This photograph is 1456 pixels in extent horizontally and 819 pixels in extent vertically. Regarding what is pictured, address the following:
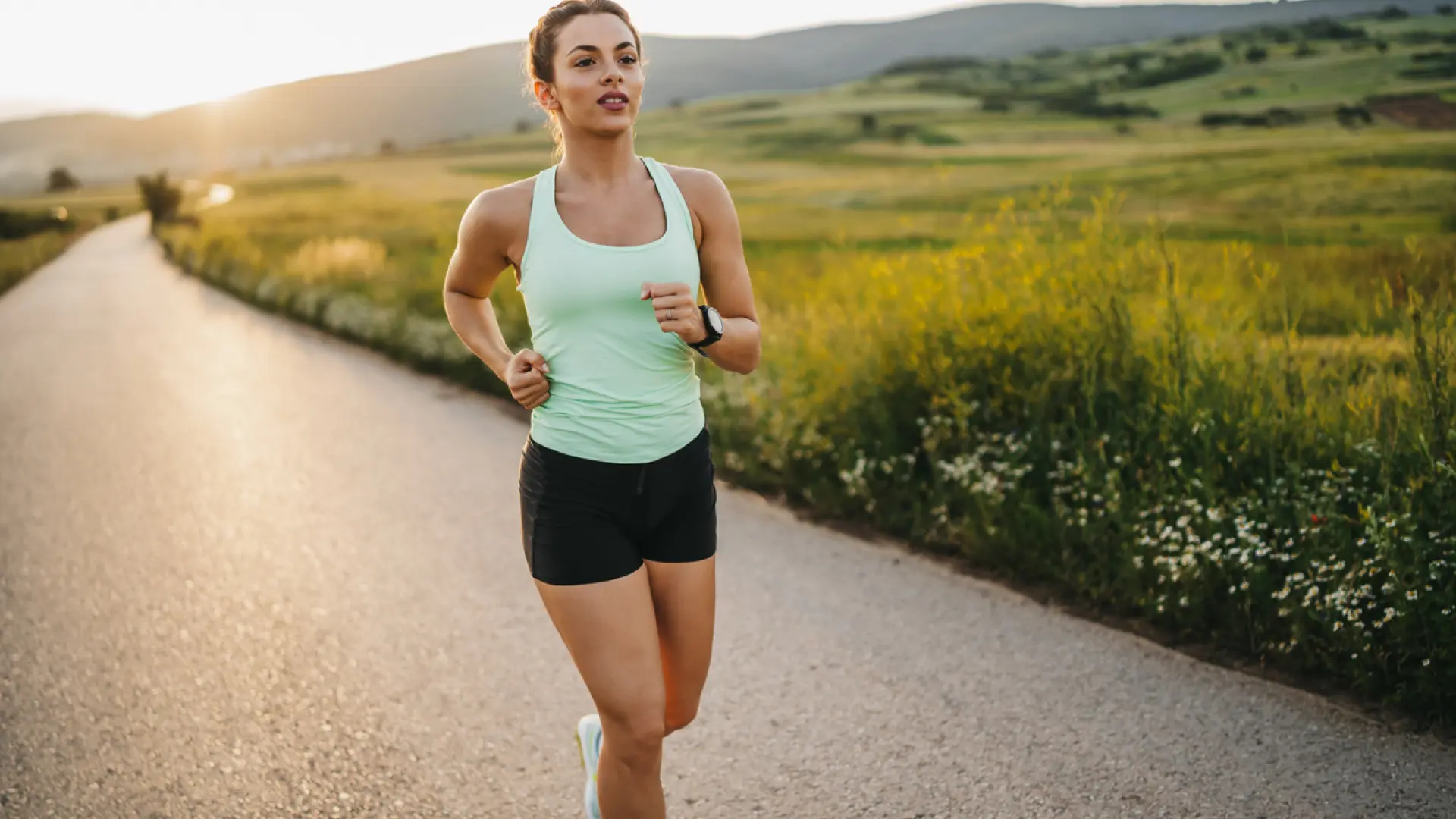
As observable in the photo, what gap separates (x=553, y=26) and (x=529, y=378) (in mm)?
830

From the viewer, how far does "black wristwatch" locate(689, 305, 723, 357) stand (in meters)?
2.55

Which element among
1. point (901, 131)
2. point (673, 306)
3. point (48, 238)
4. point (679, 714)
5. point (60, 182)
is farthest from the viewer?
point (60, 182)

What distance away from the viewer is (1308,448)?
505 cm

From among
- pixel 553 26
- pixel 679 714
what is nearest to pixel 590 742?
pixel 679 714

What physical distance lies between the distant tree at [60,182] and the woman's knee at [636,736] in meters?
122

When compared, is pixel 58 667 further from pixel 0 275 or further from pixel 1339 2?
pixel 0 275

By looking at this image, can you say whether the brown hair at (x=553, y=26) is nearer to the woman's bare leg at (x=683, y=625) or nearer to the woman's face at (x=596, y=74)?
the woman's face at (x=596, y=74)

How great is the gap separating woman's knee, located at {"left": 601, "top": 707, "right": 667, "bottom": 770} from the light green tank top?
60 cm

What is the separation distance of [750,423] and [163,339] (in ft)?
35.9

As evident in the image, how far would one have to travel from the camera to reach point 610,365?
2.59 m

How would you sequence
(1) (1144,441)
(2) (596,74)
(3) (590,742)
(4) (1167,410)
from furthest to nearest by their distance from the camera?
(1) (1144,441) < (4) (1167,410) < (3) (590,742) < (2) (596,74)

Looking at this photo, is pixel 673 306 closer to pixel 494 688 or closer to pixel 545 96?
pixel 545 96

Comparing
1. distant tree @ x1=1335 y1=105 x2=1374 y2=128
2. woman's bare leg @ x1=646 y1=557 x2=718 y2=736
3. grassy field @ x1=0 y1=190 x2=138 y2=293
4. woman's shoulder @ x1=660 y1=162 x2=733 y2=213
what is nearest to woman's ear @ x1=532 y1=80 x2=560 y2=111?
woman's shoulder @ x1=660 y1=162 x2=733 y2=213

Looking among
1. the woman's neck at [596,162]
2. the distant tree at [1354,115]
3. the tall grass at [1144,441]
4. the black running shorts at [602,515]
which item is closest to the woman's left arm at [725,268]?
the woman's neck at [596,162]
